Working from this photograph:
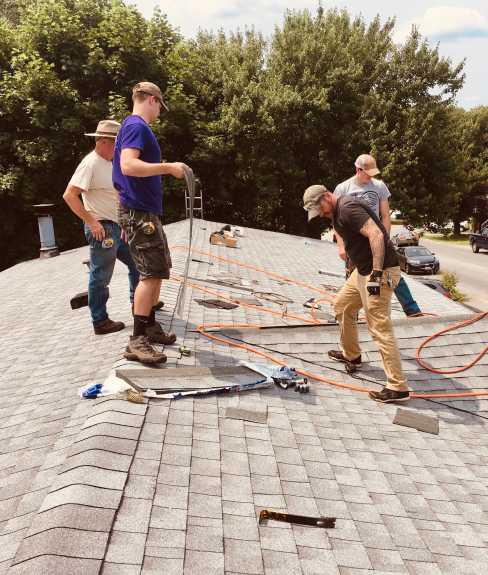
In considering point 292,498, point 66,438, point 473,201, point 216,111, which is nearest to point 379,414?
point 292,498

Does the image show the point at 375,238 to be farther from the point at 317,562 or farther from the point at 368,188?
the point at 317,562

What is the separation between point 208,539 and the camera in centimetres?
222

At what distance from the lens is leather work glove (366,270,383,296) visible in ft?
14.5

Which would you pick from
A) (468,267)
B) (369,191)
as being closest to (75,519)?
(369,191)

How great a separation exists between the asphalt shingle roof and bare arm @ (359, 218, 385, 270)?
1418 millimetres

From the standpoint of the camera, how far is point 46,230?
659 inches

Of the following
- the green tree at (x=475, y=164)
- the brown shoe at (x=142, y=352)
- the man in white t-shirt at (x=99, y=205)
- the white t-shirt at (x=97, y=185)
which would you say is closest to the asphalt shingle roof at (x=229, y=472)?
the brown shoe at (x=142, y=352)

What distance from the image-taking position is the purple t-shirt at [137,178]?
11.6 ft

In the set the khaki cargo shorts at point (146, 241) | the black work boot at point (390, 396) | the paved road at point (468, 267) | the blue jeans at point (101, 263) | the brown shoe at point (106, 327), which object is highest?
the khaki cargo shorts at point (146, 241)

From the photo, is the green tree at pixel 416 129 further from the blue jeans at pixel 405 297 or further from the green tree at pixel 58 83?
the blue jeans at pixel 405 297

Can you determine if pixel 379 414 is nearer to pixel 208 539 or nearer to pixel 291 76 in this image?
pixel 208 539

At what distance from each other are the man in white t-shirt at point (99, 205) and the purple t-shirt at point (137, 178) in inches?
40.0

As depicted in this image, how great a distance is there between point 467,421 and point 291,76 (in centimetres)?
2591

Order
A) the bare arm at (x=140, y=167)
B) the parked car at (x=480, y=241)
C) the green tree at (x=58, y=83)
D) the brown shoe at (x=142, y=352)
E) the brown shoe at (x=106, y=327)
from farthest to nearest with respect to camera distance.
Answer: the parked car at (x=480, y=241) → the green tree at (x=58, y=83) → the brown shoe at (x=106, y=327) → the brown shoe at (x=142, y=352) → the bare arm at (x=140, y=167)
